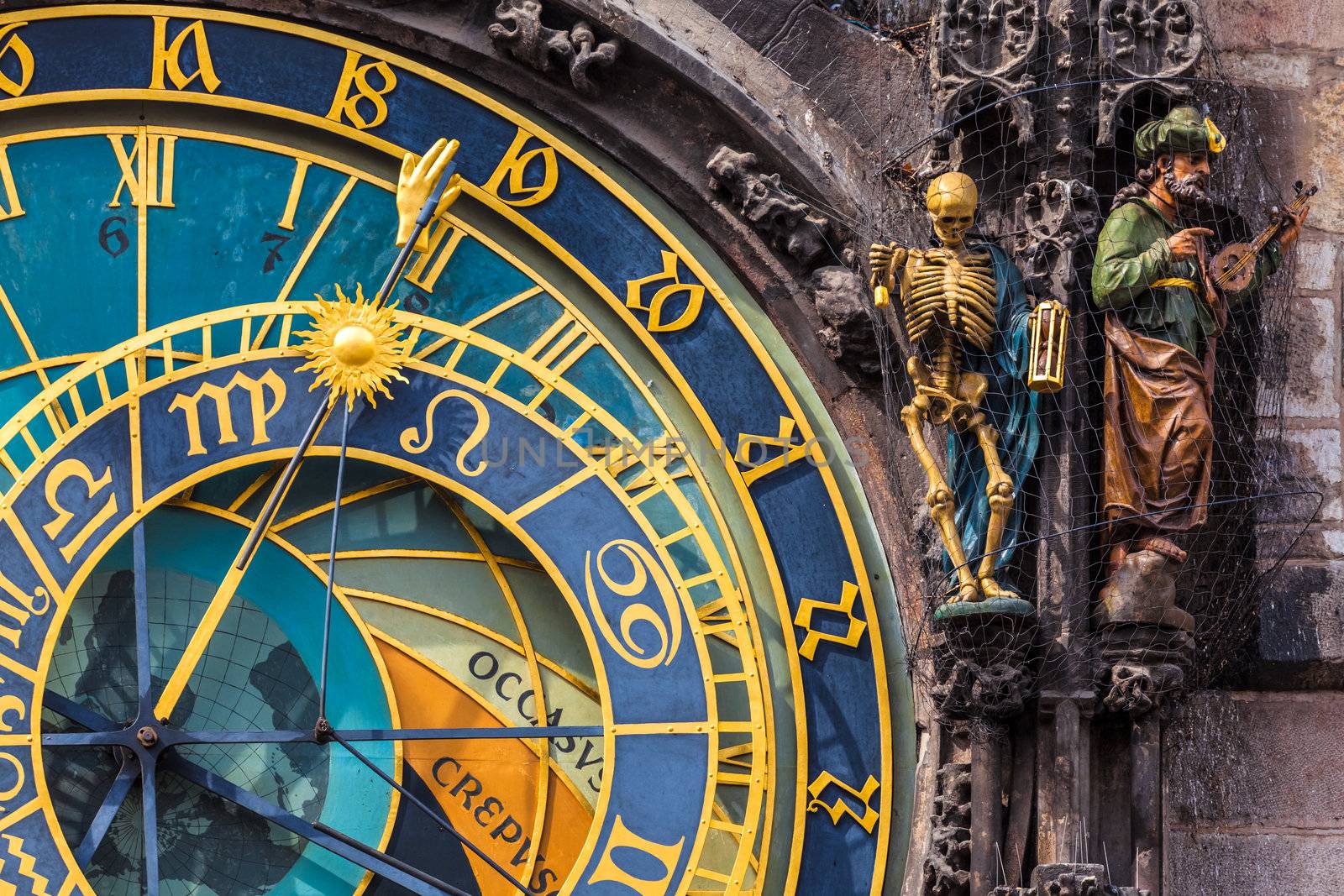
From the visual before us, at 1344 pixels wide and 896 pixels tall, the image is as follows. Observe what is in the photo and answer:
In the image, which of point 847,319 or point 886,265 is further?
point 847,319

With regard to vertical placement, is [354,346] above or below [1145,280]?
below

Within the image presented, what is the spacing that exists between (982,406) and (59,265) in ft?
7.49

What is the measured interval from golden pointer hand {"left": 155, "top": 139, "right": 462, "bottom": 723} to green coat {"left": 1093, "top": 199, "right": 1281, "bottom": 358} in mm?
1640

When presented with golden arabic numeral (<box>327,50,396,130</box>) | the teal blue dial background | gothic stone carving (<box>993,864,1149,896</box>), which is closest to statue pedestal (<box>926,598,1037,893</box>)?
gothic stone carving (<box>993,864,1149,896</box>)

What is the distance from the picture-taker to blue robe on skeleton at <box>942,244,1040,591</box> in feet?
24.9

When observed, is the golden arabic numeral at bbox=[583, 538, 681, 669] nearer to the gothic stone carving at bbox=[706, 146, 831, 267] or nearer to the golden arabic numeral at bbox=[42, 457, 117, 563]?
the gothic stone carving at bbox=[706, 146, 831, 267]

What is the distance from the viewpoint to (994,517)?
298 inches

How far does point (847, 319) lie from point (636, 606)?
88 cm

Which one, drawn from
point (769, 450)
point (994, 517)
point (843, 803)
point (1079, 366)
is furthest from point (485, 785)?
point (1079, 366)

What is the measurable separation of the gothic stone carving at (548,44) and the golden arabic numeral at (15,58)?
115cm

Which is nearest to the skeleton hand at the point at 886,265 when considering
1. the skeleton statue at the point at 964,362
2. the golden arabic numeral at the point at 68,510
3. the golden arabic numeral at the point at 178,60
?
the skeleton statue at the point at 964,362

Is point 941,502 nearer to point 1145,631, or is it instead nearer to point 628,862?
point 1145,631

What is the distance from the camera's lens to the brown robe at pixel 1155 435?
24.9 ft

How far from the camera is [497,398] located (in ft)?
26.3
